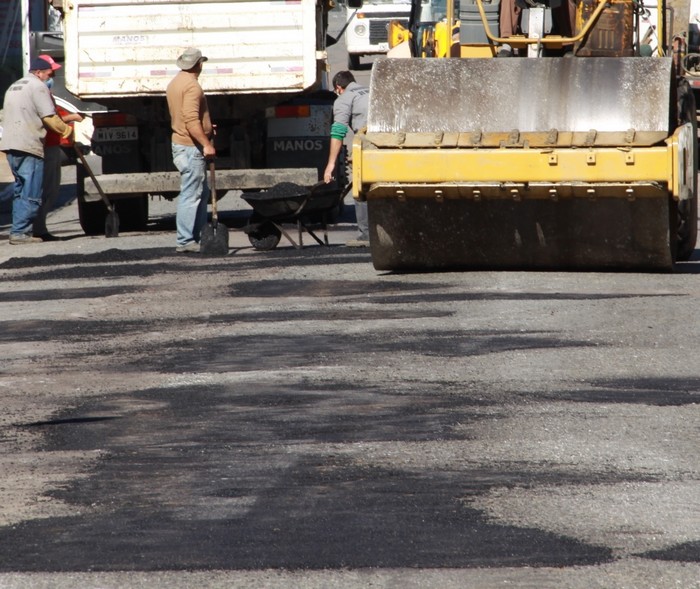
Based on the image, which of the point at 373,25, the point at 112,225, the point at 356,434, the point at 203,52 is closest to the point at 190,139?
the point at 203,52

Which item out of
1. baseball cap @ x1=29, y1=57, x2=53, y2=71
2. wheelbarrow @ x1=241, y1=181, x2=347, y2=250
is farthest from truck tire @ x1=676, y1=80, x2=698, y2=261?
baseball cap @ x1=29, y1=57, x2=53, y2=71

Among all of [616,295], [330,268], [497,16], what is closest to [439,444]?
[616,295]

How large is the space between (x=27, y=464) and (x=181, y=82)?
7.32 metres

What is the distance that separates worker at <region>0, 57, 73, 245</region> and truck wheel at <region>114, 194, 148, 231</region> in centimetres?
118

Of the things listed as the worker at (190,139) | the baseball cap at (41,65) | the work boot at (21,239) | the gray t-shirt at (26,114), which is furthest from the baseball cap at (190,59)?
the work boot at (21,239)

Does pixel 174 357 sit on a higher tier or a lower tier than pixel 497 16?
lower

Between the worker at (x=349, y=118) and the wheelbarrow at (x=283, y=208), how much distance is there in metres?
0.21

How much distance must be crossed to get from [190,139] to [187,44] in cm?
181

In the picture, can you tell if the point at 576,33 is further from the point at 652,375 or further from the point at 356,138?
the point at 652,375

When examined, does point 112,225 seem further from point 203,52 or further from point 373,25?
point 373,25

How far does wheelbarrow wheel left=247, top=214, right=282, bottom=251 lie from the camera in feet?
42.3

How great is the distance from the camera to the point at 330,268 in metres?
11.5

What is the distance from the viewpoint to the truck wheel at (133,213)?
1574 centimetres

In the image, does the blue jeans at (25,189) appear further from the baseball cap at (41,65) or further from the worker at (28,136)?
the baseball cap at (41,65)
